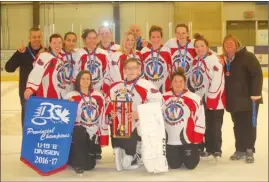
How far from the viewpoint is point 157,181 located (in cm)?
327

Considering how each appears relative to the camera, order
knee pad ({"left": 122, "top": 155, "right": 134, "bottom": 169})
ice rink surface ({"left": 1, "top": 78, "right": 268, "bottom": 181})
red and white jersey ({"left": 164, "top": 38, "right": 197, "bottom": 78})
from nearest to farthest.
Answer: ice rink surface ({"left": 1, "top": 78, "right": 268, "bottom": 181}) < knee pad ({"left": 122, "top": 155, "right": 134, "bottom": 169}) < red and white jersey ({"left": 164, "top": 38, "right": 197, "bottom": 78})

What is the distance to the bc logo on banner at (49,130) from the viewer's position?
3467mm

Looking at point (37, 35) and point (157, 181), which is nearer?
point (157, 181)

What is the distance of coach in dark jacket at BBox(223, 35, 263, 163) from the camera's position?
149 inches

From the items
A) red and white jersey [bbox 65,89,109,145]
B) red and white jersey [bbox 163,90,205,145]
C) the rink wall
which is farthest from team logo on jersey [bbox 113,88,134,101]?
the rink wall

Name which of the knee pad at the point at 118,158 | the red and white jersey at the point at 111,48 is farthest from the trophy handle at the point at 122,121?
the red and white jersey at the point at 111,48

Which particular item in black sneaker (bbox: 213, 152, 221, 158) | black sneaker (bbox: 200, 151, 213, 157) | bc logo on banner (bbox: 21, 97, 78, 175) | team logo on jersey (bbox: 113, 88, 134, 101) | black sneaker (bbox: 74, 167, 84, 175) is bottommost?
black sneaker (bbox: 74, 167, 84, 175)

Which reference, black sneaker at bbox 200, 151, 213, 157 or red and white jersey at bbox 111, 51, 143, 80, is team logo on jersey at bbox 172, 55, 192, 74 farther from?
black sneaker at bbox 200, 151, 213, 157

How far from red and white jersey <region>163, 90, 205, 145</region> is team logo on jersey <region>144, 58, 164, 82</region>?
14.0 inches

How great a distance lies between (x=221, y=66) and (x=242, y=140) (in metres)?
0.63

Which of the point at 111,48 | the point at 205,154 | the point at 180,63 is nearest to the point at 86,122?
the point at 111,48

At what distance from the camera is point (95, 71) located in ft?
12.5

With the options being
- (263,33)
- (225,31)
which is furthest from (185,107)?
(225,31)

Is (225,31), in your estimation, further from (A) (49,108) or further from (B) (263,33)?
(A) (49,108)
